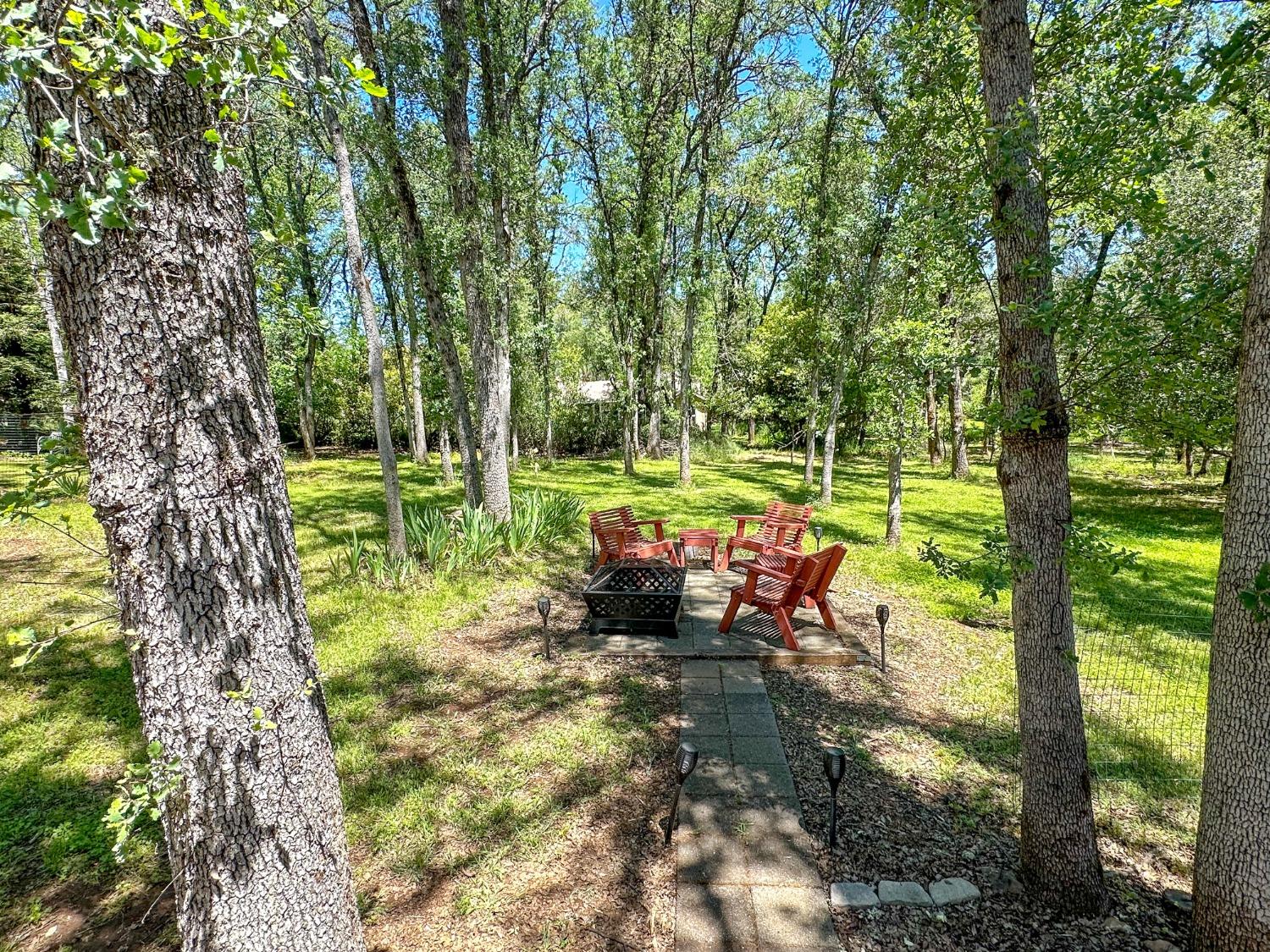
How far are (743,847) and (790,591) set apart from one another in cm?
262

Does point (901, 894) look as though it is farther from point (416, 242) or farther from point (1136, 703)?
point (416, 242)

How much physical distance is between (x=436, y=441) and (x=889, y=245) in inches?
968

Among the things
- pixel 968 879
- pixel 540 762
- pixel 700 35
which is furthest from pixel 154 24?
pixel 700 35

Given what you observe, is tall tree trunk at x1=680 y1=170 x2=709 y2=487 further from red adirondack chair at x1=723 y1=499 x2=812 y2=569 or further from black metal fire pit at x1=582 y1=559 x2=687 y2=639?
black metal fire pit at x1=582 y1=559 x2=687 y2=639

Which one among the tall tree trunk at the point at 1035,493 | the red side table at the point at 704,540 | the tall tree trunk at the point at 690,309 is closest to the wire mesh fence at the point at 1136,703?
the tall tree trunk at the point at 1035,493

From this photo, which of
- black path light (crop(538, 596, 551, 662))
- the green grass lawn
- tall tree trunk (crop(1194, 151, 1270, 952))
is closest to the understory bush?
the green grass lawn

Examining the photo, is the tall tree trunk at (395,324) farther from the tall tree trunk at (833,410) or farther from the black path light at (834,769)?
the black path light at (834,769)

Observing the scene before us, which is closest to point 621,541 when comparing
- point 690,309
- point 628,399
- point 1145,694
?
point 1145,694

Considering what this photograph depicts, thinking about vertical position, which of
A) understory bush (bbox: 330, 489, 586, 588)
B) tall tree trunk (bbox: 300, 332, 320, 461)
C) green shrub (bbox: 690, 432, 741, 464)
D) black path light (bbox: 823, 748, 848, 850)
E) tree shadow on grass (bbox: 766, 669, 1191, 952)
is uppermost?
tall tree trunk (bbox: 300, 332, 320, 461)

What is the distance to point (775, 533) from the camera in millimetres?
7988

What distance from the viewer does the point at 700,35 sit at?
542 inches

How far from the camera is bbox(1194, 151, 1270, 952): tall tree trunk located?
7.10 ft

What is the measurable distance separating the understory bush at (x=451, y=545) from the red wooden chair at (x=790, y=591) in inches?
139

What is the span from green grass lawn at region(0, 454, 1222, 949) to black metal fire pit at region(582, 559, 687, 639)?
723 mm
